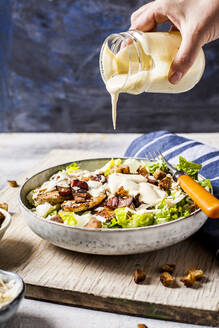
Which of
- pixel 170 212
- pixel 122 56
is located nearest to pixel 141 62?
pixel 122 56

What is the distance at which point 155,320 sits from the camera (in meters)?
1.74

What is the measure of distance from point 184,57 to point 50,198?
3.43ft

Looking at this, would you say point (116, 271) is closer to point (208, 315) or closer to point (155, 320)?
point (155, 320)

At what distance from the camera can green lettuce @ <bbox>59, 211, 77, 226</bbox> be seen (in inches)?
78.9

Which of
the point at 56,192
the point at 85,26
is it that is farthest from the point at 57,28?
the point at 56,192

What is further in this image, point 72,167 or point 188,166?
point 72,167

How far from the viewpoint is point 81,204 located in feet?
7.01

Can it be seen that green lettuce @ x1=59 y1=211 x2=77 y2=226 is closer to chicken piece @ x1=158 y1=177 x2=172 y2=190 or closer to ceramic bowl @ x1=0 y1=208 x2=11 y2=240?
ceramic bowl @ x1=0 y1=208 x2=11 y2=240

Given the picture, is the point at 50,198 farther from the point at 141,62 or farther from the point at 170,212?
the point at 141,62

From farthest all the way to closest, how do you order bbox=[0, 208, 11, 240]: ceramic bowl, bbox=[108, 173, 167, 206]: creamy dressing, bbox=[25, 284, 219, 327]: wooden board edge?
bbox=[108, 173, 167, 206]: creamy dressing
bbox=[0, 208, 11, 240]: ceramic bowl
bbox=[25, 284, 219, 327]: wooden board edge

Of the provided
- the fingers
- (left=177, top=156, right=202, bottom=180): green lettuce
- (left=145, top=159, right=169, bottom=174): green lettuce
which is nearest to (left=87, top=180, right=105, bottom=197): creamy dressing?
(left=145, top=159, right=169, bottom=174): green lettuce

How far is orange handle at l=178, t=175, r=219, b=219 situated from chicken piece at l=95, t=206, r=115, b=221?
0.39m

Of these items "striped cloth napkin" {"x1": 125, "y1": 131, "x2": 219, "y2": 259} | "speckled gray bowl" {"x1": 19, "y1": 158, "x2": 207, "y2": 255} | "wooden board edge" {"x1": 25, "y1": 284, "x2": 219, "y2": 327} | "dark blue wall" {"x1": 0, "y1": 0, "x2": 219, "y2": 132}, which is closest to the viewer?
"wooden board edge" {"x1": 25, "y1": 284, "x2": 219, "y2": 327}

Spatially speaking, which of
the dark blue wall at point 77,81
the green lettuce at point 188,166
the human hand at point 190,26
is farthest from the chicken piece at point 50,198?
the dark blue wall at point 77,81
